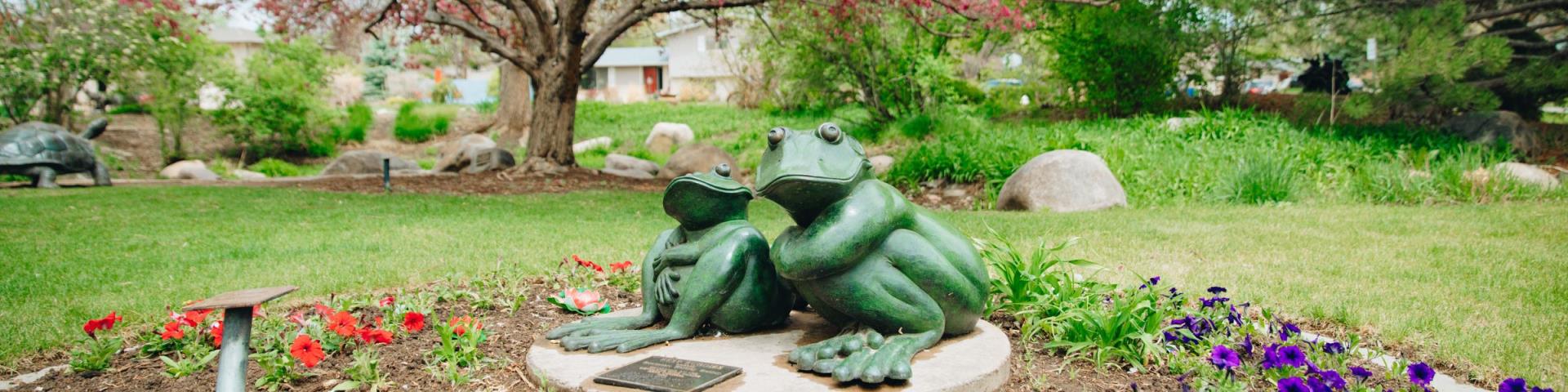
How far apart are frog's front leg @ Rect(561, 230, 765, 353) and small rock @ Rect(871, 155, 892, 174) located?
8.33m

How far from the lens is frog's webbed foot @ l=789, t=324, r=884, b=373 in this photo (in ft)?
8.88

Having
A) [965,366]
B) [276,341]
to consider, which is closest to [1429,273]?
[965,366]

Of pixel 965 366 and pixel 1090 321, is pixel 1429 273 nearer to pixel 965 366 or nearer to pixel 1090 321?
pixel 1090 321

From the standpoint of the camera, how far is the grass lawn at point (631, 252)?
13.3 ft

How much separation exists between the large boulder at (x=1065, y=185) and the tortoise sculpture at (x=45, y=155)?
1025 cm

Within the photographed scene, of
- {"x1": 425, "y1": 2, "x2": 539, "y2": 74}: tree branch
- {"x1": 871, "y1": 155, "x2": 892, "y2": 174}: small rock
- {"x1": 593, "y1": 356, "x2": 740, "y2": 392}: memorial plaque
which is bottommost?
{"x1": 593, "y1": 356, "x2": 740, "y2": 392}: memorial plaque

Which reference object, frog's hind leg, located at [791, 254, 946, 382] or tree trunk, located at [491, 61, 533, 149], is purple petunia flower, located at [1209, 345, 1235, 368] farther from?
tree trunk, located at [491, 61, 533, 149]

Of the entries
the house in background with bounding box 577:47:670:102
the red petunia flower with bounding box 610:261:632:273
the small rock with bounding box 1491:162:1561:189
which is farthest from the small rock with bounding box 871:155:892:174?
the house in background with bounding box 577:47:670:102

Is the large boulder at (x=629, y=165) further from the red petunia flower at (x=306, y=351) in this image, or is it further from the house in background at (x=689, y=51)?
the house in background at (x=689, y=51)

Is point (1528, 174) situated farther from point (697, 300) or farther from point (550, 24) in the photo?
point (550, 24)

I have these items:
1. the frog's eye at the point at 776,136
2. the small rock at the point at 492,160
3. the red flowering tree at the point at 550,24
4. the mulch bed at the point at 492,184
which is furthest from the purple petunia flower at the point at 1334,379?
the small rock at the point at 492,160

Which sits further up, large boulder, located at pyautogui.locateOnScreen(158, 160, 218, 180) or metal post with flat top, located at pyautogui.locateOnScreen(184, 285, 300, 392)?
metal post with flat top, located at pyautogui.locateOnScreen(184, 285, 300, 392)

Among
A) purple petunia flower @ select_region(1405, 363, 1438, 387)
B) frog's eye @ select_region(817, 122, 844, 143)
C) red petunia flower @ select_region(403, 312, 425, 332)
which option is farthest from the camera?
red petunia flower @ select_region(403, 312, 425, 332)

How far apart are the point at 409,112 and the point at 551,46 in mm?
11062
